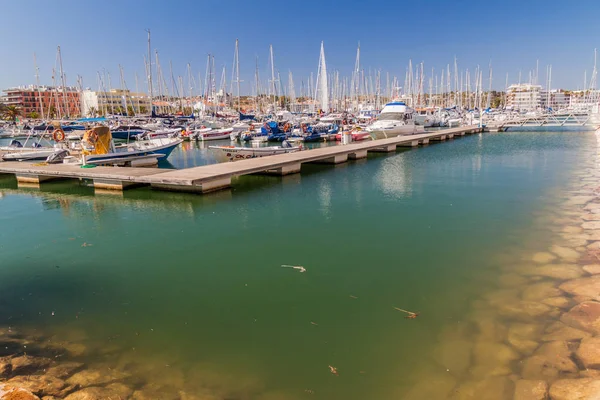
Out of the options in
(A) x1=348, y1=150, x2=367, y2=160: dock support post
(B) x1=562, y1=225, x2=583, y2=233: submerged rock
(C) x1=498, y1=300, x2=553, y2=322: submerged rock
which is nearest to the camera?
(C) x1=498, y1=300, x2=553, y2=322: submerged rock

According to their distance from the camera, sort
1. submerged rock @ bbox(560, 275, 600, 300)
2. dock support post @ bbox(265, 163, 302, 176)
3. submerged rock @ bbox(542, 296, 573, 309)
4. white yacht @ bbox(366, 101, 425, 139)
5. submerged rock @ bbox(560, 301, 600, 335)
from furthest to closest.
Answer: white yacht @ bbox(366, 101, 425, 139)
dock support post @ bbox(265, 163, 302, 176)
submerged rock @ bbox(560, 275, 600, 300)
submerged rock @ bbox(542, 296, 573, 309)
submerged rock @ bbox(560, 301, 600, 335)

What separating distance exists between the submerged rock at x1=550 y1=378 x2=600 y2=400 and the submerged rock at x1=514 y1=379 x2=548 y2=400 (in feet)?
0.24

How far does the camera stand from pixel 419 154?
29.0m

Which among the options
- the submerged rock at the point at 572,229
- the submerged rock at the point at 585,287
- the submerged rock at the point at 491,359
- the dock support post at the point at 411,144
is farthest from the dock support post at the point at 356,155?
the submerged rock at the point at 491,359

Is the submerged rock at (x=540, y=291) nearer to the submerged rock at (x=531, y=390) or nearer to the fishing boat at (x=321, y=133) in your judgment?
the submerged rock at (x=531, y=390)

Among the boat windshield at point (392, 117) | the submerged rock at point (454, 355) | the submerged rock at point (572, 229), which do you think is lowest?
the submerged rock at point (454, 355)

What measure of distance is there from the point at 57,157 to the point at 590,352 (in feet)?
80.4

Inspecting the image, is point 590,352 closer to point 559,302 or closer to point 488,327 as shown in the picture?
point 488,327

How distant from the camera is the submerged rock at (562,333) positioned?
5.29 meters

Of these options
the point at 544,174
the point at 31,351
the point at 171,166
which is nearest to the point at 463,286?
the point at 31,351

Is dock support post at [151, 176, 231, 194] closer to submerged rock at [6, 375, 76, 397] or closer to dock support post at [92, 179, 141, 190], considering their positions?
dock support post at [92, 179, 141, 190]

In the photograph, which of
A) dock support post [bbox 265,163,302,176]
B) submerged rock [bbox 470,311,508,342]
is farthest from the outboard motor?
submerged rock [bbox 470,311,508,342]

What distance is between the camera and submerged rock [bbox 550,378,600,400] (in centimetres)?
414

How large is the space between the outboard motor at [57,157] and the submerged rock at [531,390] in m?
23.9
